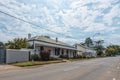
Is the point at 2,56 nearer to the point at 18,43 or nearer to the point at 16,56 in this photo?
the point at 16,56

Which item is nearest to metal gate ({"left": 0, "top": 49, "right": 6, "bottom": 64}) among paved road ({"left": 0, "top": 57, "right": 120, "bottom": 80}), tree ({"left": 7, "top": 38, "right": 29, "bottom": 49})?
paved road ({"left": 0, "top": 57, "right": 120, "bottom": 80})

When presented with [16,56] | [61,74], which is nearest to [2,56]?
[16,56]

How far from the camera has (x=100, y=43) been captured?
182 meters

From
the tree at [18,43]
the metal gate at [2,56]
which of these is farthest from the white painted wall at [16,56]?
the tree at [18,43]

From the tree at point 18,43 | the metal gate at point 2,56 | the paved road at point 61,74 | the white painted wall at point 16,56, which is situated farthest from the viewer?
the tree at point 18,43

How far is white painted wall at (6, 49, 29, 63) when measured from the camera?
1436 inches

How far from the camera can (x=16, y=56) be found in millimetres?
39062

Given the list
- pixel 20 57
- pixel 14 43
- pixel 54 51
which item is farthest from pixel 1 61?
pixel 54 51

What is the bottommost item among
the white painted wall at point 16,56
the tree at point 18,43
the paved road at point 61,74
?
the paved road at point 61,74

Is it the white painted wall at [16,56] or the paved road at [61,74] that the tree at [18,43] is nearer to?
the white painted wall at [16,56]

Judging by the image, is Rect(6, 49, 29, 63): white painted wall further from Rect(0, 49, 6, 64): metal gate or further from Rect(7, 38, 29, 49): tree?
Rect(7, 38, 29, 49): tree

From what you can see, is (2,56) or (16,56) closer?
(2,56)

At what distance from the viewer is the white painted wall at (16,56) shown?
36.5 metres

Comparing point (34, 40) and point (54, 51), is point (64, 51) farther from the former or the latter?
point (34, 40)
